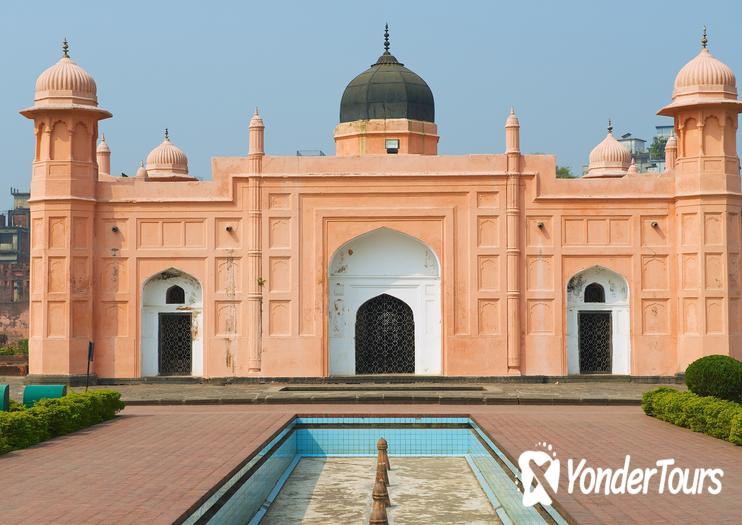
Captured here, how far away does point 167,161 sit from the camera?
2664 centimetres

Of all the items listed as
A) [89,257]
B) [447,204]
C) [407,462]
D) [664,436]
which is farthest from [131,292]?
[664,436]

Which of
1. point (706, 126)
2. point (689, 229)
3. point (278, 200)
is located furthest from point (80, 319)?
point (706, 126)

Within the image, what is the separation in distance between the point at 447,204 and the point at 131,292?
236 inches

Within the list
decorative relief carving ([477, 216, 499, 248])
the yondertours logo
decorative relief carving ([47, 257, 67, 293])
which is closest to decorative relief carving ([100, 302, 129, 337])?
decorative relief carving ([47, 257, 67, 293])

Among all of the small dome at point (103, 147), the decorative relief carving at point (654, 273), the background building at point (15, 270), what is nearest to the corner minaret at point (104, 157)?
the small dome at point (103, 147)

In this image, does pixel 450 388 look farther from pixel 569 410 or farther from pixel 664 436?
pixel 664 436

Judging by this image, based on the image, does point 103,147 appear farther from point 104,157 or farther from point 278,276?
point 278,276

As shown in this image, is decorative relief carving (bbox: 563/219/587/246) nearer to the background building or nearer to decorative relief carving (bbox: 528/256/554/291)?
decorative relief carving (bbox: 528/256/554/291)

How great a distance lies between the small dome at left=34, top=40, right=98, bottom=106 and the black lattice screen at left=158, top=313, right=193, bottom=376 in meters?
4.25

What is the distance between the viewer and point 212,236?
19.1 metres

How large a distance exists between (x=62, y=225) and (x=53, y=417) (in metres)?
7.78

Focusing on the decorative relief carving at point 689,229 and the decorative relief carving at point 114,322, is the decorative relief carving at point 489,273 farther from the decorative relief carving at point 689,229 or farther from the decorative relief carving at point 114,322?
the decorative relief carving at point 114,322

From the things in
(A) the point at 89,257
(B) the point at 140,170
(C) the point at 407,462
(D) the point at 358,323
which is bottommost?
(C) the point at 407,462

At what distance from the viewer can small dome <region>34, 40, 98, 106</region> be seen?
62.5 feet
